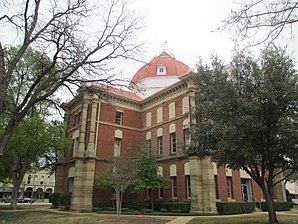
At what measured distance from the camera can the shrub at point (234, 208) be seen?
2122 cm

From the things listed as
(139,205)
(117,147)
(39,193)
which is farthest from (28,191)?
(139,205)

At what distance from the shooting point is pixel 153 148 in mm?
28875

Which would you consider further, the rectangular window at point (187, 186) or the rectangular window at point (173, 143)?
the rectangular window at point (173, 143)

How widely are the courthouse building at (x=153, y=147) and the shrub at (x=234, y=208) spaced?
2.11ft

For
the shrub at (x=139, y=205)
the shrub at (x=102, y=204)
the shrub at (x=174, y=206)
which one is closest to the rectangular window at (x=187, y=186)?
the shrub at (x=174, y=206)

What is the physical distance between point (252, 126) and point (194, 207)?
11.2m

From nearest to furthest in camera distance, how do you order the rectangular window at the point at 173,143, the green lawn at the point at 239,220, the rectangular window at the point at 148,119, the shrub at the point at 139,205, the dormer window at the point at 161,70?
the green lawn at the point at 239,220 → the shrub at the point at 139,205 → the rectangular window at the point at 173,143 → the rectangular window at the point at 148,119 → the dormer window at the point at 161,70

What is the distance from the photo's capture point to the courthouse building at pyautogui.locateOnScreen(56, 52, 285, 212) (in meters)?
23.1

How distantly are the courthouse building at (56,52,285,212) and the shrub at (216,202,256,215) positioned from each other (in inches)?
25.3

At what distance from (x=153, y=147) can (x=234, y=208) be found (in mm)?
10198

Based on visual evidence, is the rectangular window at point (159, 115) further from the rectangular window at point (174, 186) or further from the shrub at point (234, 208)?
the shrub at point (234, 208)

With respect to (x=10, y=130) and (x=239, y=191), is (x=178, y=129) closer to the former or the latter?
(x=239, y=191)

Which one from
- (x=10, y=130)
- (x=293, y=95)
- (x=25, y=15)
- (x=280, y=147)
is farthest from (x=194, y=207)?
(x=25, y=15)

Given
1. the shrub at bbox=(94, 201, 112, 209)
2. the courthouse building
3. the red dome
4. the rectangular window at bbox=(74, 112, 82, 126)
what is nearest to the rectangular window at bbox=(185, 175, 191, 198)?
the courthouse building
